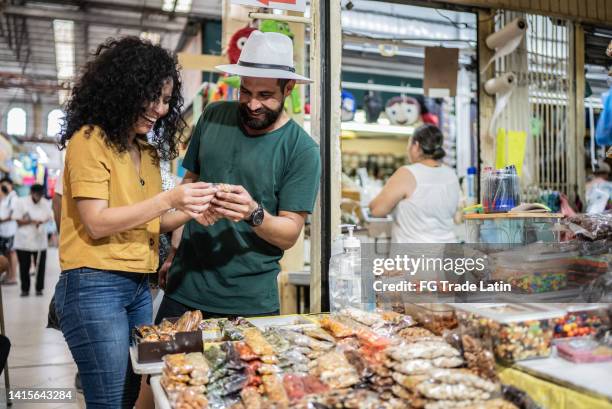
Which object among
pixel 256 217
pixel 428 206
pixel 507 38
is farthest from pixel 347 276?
pixel 507 38

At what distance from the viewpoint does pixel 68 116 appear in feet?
5.66

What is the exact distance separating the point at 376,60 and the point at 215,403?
35.8 ft

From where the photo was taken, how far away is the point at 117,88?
65.8 inches

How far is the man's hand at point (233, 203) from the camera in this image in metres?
1.67

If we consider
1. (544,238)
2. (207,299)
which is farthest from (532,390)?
(207,299)

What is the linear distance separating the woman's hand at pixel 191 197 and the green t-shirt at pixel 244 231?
1.25 feet

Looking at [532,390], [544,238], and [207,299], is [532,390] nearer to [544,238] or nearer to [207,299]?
[544,238]

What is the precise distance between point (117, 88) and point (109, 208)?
0.36 meters

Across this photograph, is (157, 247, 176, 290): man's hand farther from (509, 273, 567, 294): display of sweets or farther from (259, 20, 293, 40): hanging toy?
(259, 20, 293, 40): hanging toy

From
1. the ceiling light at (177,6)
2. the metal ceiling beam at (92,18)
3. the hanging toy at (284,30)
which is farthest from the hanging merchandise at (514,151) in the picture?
the metal ceiling beam at (92,18)

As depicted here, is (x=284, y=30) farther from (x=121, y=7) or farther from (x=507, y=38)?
(x=121, y=7)

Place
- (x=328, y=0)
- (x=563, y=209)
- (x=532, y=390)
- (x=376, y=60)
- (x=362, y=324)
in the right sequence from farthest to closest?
(x=376, y=60) < (x=563, y=209) < (x=328, y=0) < (x=362, y=324) < (x=532, y=390)

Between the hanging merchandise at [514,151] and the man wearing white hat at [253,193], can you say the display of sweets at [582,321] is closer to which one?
the man wearing white hat at [253,193]

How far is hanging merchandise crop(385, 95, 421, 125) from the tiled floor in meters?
4.65
